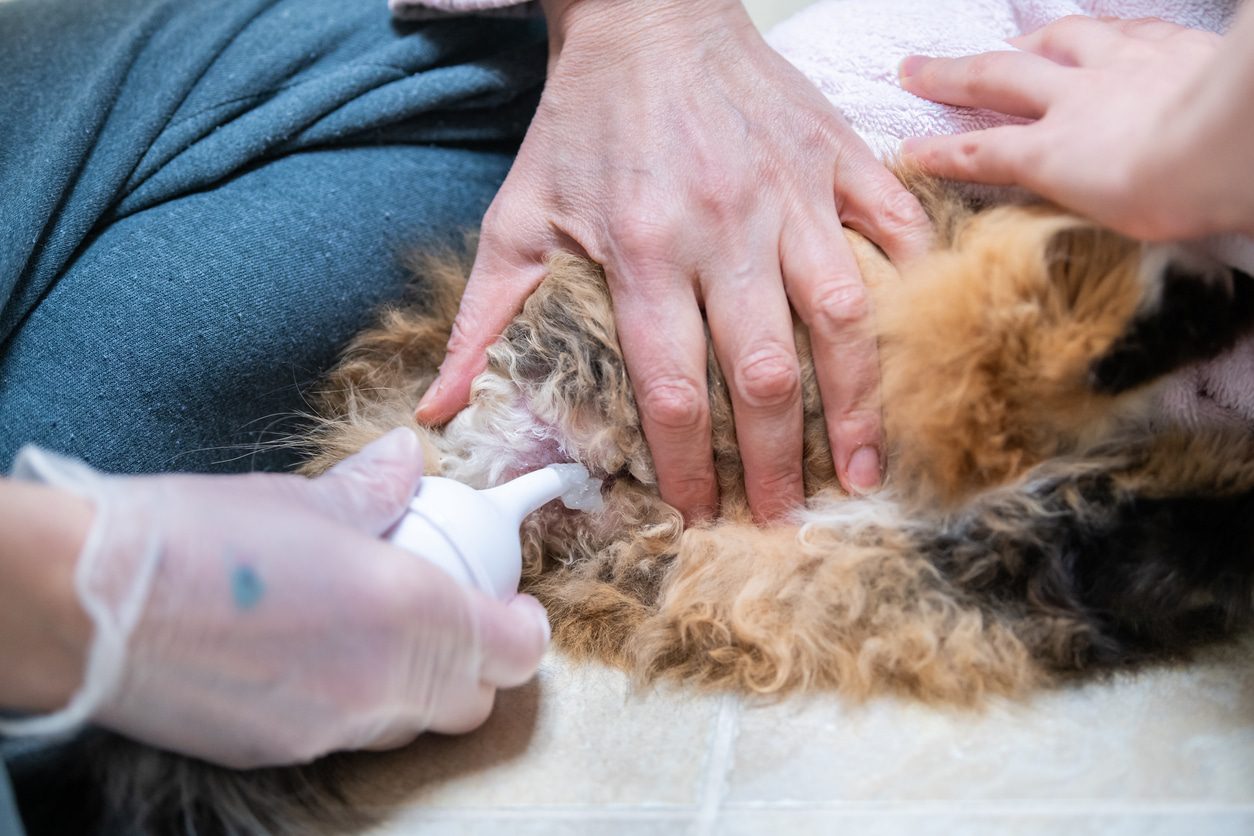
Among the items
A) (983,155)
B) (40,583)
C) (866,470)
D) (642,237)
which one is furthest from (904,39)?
(40,583)

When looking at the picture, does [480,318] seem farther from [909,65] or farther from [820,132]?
[909,65]

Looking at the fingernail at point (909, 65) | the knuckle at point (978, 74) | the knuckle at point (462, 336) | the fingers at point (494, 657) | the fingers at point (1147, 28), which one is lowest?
the fingers at point (494, 657)

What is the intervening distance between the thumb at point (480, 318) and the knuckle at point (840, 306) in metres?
0.31

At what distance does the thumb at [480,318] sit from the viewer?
105cm

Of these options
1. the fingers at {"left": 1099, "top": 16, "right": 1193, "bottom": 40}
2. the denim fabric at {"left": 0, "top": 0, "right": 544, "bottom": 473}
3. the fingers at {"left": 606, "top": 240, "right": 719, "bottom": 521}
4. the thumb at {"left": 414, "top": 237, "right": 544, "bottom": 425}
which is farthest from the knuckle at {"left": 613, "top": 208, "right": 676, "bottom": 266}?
the fingers at {"left": 1099, "top": 16, "right": 1193, "bottom": 40}

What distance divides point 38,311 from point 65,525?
55 centimetres

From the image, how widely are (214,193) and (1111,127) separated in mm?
971

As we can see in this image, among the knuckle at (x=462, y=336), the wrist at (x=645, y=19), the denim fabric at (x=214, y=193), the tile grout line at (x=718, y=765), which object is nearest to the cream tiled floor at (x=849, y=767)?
the tile grout line at (x=718, y=765)

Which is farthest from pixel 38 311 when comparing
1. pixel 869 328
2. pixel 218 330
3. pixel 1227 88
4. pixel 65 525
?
pixel 1227 88

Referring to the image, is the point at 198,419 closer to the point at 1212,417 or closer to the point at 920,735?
the point at 920,735

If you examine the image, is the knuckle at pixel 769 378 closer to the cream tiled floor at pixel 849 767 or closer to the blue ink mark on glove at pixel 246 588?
the cream tiled floor at pixel 849 767

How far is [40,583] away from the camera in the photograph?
2.10 feet

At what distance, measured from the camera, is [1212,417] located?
0.85m

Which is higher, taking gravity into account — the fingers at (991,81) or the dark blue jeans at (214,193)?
the fingers at (991,81)
